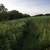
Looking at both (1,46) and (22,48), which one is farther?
(22,48)

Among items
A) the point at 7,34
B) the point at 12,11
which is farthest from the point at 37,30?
the point at 12,11

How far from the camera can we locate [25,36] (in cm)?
1364

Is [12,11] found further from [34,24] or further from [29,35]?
[29,35]

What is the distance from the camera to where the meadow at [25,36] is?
38.7 ft

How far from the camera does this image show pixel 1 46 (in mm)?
11148

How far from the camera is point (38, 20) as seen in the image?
56.2 ft

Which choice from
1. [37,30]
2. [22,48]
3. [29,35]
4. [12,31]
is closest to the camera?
[22,48]

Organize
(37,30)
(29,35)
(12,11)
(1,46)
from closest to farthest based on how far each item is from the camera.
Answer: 1. (1,46)
2. (29,35)
3. (37,30)
4. (12,11)

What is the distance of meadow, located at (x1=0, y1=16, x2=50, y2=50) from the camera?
1179 centimetres

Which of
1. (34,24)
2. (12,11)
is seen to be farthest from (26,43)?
(12,11)

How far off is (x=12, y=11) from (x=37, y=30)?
289 inches

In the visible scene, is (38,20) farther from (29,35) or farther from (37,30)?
(29,35)

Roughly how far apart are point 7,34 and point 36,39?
245 centimetres

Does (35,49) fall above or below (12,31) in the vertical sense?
below
